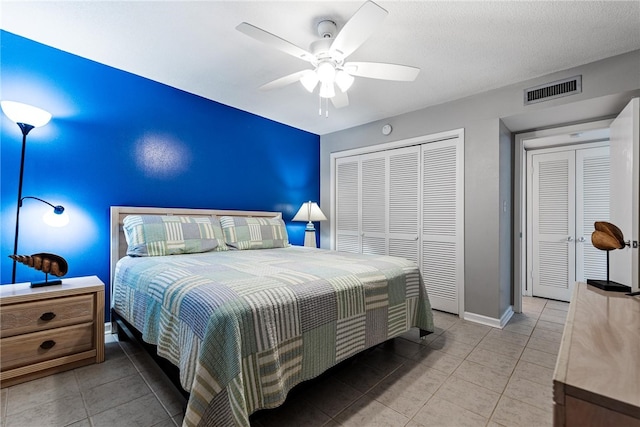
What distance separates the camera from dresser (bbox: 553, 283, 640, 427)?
1.69 feet

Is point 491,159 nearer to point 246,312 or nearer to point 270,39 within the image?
point 270,39

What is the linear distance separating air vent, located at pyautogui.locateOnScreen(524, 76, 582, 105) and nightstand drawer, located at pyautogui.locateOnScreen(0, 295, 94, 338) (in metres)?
4.12

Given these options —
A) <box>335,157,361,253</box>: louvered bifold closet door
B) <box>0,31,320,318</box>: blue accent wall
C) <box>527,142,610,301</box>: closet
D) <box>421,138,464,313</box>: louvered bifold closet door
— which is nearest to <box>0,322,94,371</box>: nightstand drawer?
<box>0,31,320,318</box>: blue accent wall

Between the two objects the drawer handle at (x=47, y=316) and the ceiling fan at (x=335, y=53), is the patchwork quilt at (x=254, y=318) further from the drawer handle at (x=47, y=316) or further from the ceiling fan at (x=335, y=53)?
the ceiling fan at (x=335, y=53)

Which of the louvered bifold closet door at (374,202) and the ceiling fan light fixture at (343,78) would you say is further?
the louvered bifold closet door at (374,202)

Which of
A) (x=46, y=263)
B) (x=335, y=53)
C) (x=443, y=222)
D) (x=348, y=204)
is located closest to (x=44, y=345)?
(x=46, y=263)

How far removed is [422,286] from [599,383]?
1.82 meters

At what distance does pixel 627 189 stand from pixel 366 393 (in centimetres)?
250

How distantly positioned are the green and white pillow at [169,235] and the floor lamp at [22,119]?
1.71 feet

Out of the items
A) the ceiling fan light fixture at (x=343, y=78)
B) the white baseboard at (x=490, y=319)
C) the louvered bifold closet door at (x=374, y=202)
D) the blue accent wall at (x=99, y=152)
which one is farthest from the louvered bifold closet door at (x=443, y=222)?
the blue accent wall at (x=99, y=152)

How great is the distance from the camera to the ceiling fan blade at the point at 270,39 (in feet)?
5.20

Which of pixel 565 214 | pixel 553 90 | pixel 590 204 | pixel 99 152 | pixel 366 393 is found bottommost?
pixel 366 393

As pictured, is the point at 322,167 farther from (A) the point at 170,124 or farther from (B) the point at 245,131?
(A) the point at 170,124

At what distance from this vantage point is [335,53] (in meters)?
1.82
